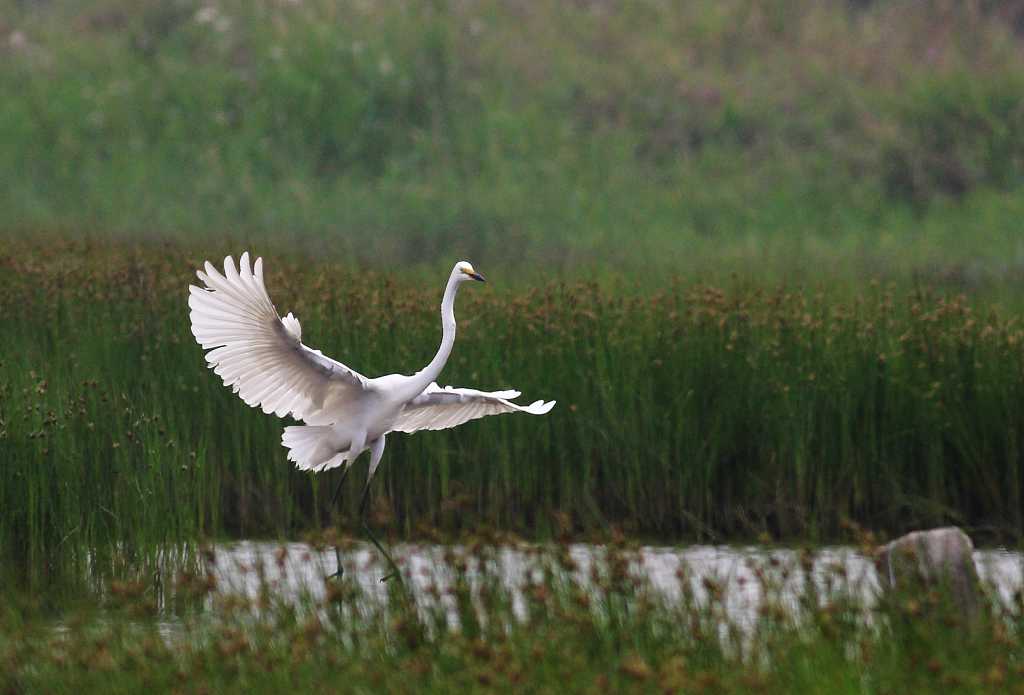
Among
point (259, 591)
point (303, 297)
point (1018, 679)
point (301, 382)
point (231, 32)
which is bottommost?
point (1018, 679)

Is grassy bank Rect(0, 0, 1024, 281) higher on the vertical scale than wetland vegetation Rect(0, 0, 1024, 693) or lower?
higher

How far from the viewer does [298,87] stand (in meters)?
23.4

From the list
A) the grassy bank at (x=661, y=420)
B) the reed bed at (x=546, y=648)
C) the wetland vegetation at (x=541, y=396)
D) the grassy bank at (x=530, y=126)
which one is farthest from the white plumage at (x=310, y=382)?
the grassy bank at (x=530, y=126)

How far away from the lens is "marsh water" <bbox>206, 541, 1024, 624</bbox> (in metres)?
5.59

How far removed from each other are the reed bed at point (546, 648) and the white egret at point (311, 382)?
3.44ft

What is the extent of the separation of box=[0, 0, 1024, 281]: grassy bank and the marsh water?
10202 mm

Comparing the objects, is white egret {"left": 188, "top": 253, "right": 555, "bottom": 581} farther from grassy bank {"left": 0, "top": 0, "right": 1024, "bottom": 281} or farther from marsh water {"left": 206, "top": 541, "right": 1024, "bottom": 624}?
grassy bank {"left": 0, "top": 0, "right": 1024, "bottom": 281}

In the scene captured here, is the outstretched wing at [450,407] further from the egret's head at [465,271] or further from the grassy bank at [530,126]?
the grassy bank at [530,126]

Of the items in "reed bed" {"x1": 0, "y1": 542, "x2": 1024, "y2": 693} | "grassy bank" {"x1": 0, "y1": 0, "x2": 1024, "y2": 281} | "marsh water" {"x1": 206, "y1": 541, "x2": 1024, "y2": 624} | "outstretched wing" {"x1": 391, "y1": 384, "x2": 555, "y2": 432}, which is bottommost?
"reed bed" {"x1": 0, "y1": 542, "x2": 1024, "y2": 693}

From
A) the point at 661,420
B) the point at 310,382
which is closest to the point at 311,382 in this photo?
the point at 310,382

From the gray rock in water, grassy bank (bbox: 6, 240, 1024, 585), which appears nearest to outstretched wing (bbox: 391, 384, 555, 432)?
grassy bank (bbox: 6, 240, 1024, 585)

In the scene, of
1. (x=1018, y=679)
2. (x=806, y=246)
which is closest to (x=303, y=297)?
(x=1018, y=679)

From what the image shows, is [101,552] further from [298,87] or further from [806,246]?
[298,87]

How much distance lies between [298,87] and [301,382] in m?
16.7
